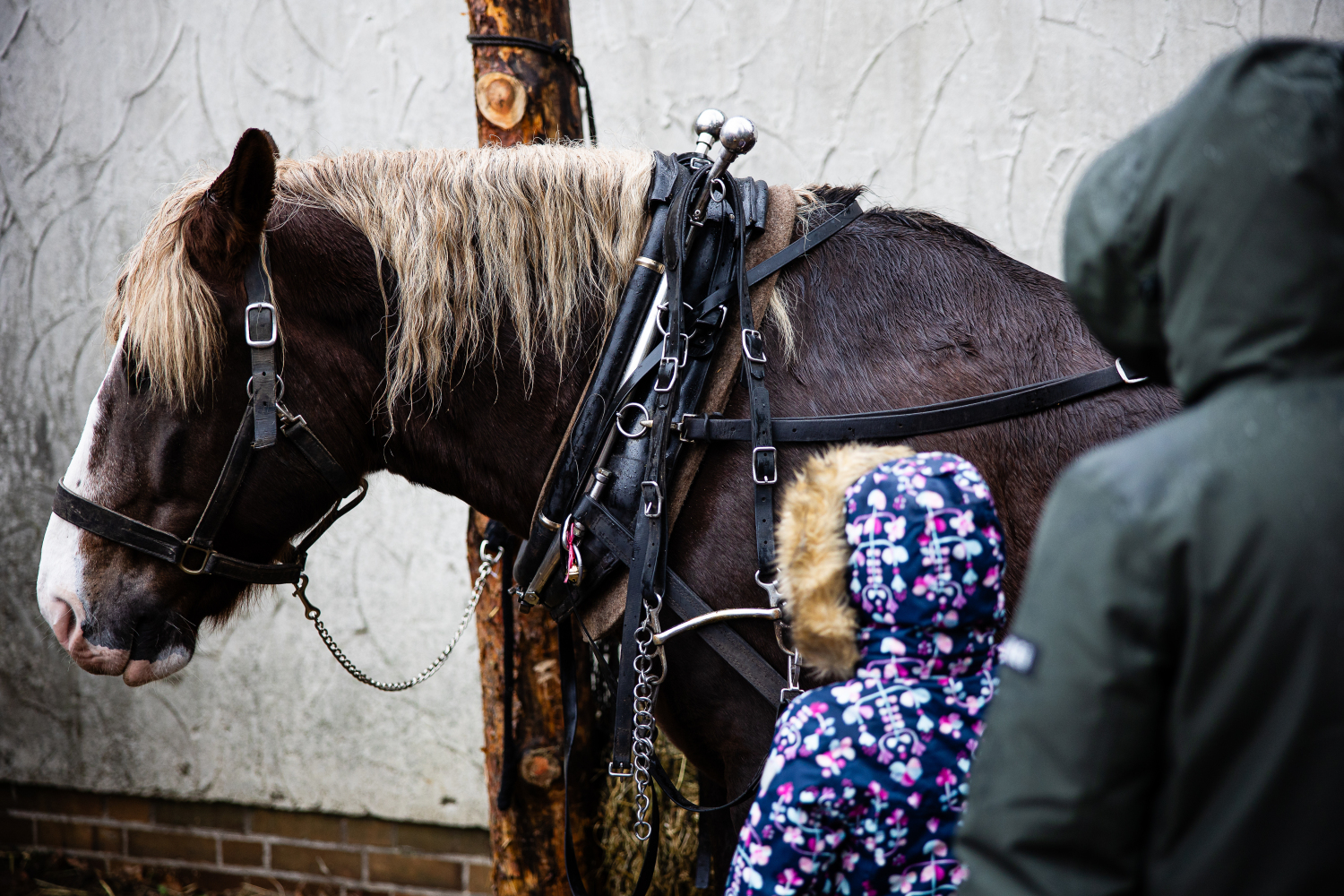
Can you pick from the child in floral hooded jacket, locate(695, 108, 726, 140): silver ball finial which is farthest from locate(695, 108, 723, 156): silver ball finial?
the child in floral hooded jacket

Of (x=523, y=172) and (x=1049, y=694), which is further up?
(x=523, y=172)

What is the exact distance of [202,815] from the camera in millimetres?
3406

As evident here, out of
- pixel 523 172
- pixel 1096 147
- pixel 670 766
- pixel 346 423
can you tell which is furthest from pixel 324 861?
pixel 1096 147

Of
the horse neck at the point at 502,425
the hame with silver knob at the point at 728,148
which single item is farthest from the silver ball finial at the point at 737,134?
the horse neck at the point at 502,425

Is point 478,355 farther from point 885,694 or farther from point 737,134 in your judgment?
point 885,694

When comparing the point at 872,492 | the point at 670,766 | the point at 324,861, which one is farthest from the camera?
the point at 324,861

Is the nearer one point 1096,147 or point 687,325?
point 687,325

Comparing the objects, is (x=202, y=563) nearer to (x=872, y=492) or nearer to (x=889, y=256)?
(x=872, y=492)

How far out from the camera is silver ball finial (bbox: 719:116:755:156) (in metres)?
1.41

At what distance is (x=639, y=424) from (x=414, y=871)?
8.19 feet

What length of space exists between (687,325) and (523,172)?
1.28 feet

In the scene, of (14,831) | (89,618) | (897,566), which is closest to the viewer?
(897,566)

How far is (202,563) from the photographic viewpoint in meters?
1.55

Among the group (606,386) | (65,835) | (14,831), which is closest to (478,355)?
(606,386)
